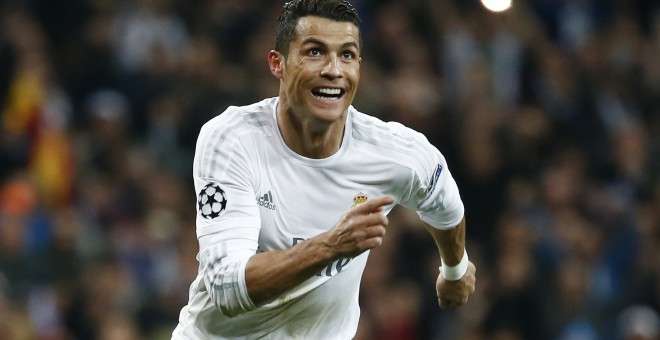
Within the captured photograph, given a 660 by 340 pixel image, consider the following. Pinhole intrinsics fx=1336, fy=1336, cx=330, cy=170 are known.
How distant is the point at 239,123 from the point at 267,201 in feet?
1.12

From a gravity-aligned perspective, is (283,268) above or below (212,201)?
below

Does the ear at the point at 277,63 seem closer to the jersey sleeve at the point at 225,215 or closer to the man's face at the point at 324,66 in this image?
the man's face at the point at 324,66

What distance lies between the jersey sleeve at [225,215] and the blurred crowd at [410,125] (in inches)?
201

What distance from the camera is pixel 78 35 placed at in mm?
13469

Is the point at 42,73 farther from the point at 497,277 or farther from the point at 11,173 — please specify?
the point at 497,277

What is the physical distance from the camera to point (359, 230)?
462cm

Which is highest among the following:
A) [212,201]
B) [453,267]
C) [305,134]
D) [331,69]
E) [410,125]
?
[331,69]

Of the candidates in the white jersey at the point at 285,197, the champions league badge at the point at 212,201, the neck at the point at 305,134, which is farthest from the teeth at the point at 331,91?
the champions league badge at the point at 212,201

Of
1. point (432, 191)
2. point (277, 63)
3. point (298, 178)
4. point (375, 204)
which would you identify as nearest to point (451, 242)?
point (432, 191)

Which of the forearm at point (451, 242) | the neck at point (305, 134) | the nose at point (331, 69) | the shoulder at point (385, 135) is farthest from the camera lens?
the forearm at point (451, 242)

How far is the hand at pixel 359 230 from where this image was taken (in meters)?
4.61

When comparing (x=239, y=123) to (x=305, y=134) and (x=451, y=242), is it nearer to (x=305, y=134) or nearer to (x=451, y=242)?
(x=305, y=134)

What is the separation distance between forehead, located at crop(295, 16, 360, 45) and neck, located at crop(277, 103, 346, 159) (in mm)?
340

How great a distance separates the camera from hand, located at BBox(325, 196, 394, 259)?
461 cm
